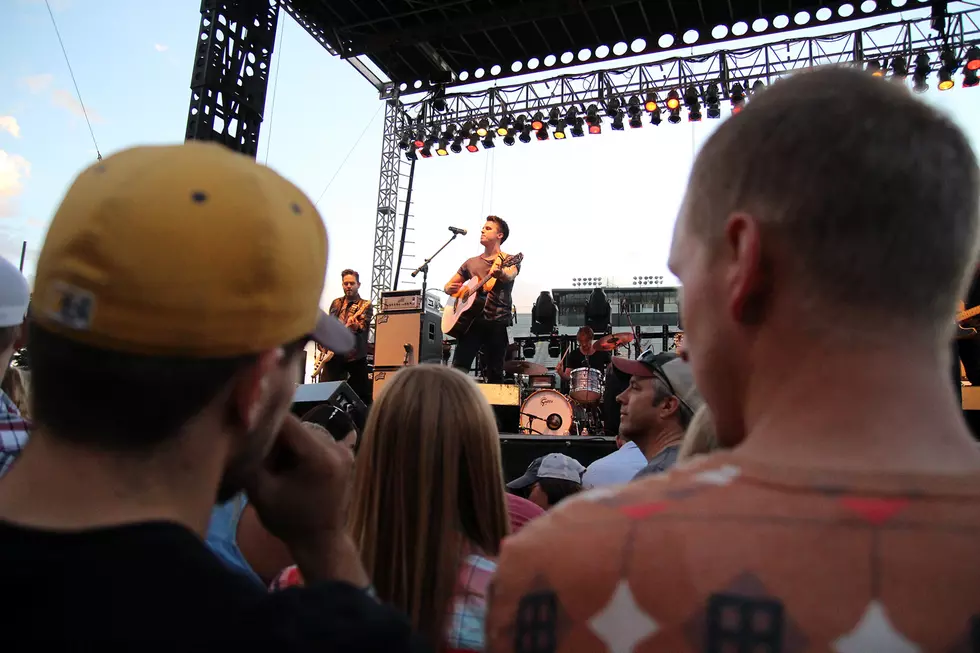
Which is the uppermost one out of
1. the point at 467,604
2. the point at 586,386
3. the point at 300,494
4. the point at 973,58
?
the point at 973,58

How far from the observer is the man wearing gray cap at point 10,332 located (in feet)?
5.77

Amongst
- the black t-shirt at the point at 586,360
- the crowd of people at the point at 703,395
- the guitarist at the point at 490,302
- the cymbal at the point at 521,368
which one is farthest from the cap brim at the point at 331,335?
the black t-shirt at the point at 586,360

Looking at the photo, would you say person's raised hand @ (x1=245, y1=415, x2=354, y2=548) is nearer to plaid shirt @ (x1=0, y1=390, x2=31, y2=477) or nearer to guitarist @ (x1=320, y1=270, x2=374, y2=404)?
plaid shirt @ (x1=0, y1=390, x2=31, y2=477)

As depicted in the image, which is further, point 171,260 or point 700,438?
point 700,438

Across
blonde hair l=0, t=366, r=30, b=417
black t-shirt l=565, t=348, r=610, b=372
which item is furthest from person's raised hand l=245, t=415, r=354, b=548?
black t-shirt l=565, t=348, r=610, b=372

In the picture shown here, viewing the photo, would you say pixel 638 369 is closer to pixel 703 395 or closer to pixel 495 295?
pixel 703 395

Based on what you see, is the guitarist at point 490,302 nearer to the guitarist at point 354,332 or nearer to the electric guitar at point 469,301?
the electric guitar at point 469,301

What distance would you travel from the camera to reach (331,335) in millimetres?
977

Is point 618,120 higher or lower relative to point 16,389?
higher

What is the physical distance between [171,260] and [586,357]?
1022cm

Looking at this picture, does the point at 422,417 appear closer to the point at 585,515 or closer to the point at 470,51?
the point at 585,515

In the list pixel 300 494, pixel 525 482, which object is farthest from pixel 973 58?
pixel 300 494

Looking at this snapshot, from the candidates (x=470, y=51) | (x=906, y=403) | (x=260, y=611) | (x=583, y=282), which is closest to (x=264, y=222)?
(x=260, y=611)

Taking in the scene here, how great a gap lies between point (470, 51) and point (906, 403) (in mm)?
13266
